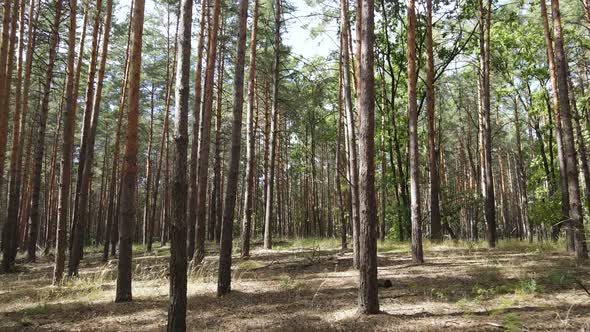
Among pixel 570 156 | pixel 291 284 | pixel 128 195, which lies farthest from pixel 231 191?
pixel 570 156

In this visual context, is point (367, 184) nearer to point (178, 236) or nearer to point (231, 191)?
point (178, 236)

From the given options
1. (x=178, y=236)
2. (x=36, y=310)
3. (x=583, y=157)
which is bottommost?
(x=36, y=310)

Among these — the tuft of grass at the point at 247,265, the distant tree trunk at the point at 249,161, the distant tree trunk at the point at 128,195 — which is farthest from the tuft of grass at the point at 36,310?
the distant tree trunk at the point at 249,161

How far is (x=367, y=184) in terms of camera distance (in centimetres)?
566

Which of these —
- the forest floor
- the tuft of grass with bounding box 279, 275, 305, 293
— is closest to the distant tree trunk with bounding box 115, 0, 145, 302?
the forest floor

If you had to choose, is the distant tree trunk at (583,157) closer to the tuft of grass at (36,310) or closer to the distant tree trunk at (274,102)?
the distant tree trunk at (274,102)

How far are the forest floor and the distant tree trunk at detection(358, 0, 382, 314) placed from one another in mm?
365

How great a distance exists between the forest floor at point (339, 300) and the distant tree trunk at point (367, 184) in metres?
0.36

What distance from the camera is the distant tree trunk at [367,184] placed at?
5.55 metres

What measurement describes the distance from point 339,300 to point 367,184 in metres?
2.45

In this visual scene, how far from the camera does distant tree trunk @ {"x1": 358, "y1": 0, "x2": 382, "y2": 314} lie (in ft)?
18.2

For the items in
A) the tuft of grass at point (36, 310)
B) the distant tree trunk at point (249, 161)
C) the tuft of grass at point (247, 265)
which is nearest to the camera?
the tuft of grass at point (36, 310)

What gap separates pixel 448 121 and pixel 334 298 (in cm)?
2837

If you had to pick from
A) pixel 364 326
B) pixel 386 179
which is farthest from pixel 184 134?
pixel 386 179
